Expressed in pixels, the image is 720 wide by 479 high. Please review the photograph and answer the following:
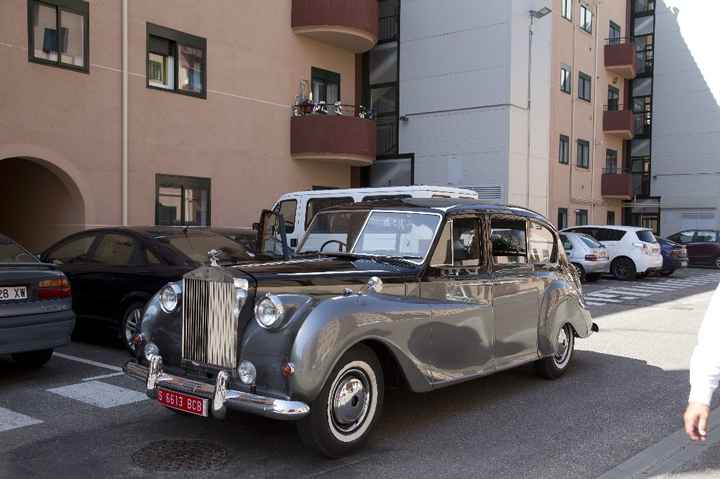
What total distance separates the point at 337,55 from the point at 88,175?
9254 mm

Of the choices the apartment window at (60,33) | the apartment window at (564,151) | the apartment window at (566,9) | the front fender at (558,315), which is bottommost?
the front fender at (558,315)

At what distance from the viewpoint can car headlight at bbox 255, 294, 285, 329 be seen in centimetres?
463

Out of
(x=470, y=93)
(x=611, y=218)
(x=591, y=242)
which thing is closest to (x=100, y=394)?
(x=591, y=242)

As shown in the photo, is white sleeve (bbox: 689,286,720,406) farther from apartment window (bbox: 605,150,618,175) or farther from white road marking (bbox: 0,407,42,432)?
apartment window (bbox: 605,150,618,175)

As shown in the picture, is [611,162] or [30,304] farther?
[611,162]

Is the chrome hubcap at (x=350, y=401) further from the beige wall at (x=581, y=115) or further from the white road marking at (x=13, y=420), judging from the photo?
the beige wall at (x=581, y=115)

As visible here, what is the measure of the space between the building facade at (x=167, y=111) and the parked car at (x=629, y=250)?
7.44 m

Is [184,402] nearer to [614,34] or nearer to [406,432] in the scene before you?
[406,432]

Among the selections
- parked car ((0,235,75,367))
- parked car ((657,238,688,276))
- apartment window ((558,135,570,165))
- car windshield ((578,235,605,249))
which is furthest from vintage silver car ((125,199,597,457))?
apartment window ((558,135,570,165))

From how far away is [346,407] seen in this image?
15.9ft

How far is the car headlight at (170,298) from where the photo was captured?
5250 mm

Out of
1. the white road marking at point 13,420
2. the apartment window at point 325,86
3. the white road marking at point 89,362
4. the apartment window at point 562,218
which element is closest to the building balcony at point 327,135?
the apartment window at point 325,86

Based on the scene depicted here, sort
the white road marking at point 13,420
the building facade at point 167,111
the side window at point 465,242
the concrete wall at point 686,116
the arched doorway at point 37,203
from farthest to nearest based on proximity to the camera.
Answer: the concrete wall at point 686,116 → the arched doorway at point 37,203 → the building facade at point 167,111 → the side window at point 465,242 → the white road marking at point 13,420

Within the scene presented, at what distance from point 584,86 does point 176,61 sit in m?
19.2
